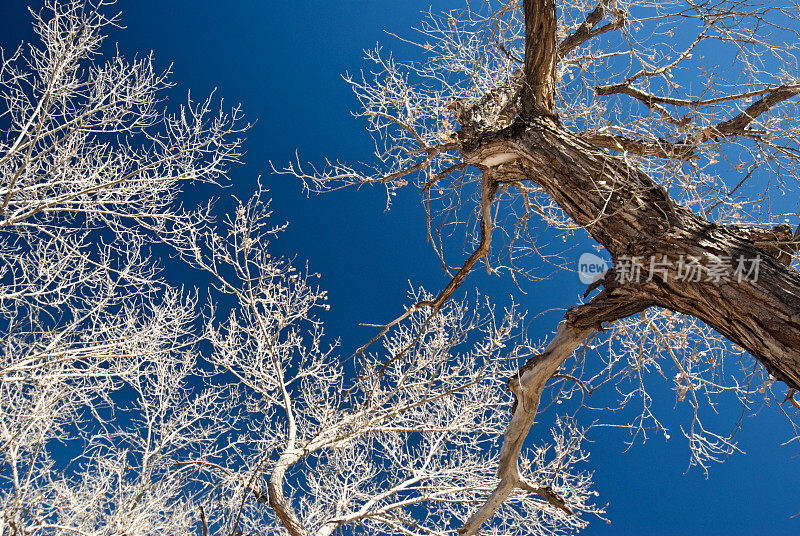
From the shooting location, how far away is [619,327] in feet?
10.9

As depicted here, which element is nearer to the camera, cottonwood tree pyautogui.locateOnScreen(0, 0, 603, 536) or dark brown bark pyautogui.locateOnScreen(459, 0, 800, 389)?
dark brown bark pyautogui.locateOnScreen(459, 0, 800, 389)

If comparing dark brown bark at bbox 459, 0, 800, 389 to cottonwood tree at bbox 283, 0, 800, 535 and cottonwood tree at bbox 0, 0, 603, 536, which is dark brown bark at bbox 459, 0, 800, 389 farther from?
cottonwood tree at bbox 0, 0, 603, 536

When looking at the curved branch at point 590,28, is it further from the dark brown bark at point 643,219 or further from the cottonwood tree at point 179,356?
the cottonwood tree at point 179,356

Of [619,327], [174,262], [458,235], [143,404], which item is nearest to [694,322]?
[619,327]

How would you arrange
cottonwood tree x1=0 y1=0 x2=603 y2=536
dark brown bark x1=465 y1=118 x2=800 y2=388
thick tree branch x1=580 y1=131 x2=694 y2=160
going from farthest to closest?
cottonwood tree x1=0 y1=0 x2=603 y2=536, thick tree branch x1=580 y1=131 x2=694 y2=160, dark brown bark x1=465 y1=118 x2=800 y2=388

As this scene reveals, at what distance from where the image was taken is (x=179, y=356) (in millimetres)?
7359

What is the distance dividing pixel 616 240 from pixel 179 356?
6.78 m

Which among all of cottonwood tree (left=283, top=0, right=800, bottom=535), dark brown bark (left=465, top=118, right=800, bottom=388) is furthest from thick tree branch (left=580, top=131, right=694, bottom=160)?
dark brown bark (left=465, top=118, right=800, bottom=388)

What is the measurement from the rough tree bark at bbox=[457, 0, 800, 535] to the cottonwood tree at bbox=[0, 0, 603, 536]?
0.58m

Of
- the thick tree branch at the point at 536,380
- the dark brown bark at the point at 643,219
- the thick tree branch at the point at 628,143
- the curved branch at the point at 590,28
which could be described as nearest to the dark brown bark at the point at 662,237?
the dark brown bark at the point at 643,219

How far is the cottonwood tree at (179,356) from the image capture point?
4312 mm

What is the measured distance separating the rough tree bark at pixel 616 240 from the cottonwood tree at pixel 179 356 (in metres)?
0.58

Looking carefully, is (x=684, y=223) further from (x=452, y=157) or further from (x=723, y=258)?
(x=452, y=157)

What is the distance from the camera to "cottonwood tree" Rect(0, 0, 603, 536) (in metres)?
4.31
